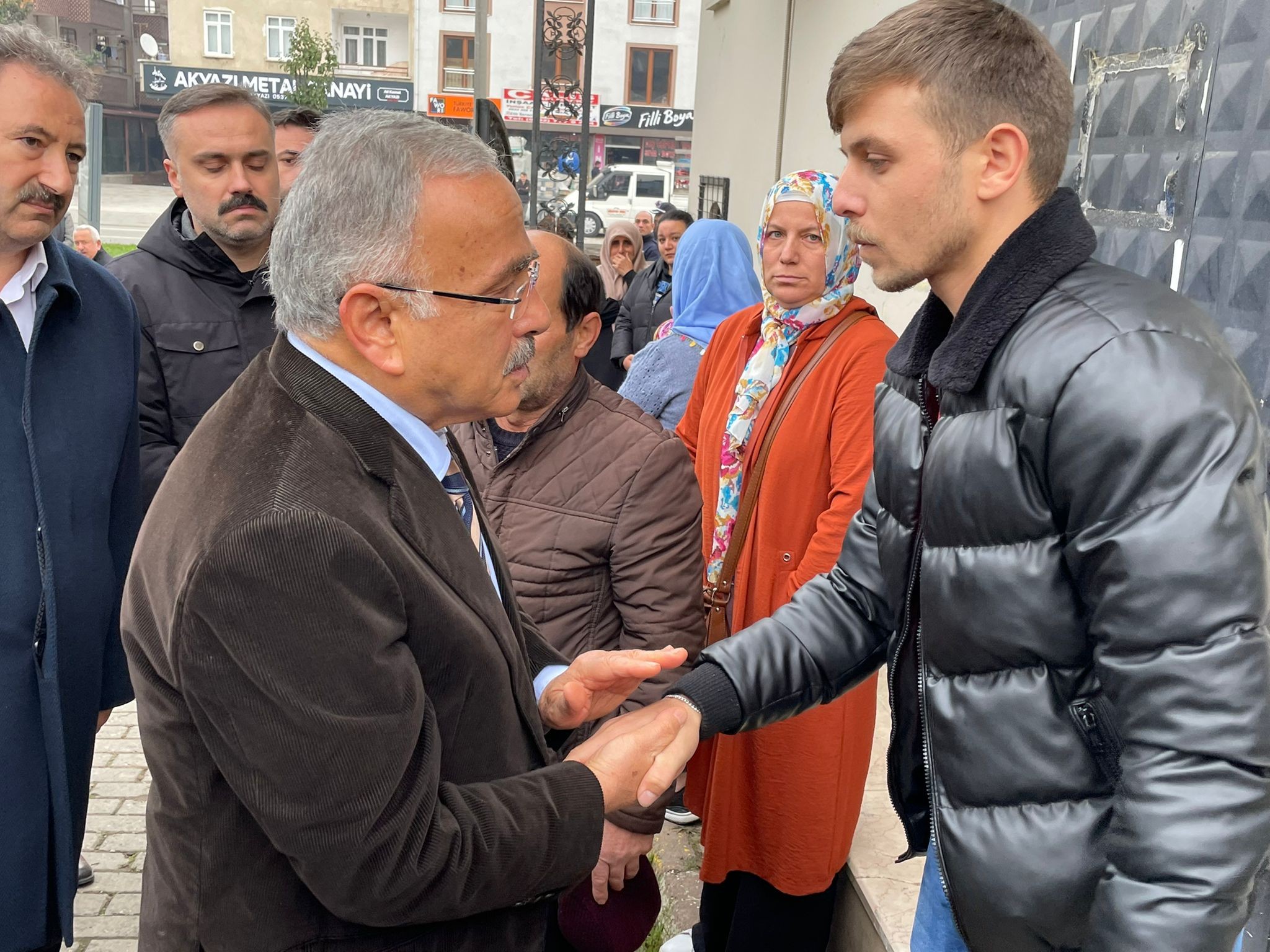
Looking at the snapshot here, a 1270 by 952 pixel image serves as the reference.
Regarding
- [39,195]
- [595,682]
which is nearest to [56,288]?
[39,195]

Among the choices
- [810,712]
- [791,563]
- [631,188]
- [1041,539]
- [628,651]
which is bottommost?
[810,712]

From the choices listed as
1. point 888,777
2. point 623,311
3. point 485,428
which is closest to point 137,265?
point 485,428

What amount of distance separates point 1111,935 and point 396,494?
3.50ft

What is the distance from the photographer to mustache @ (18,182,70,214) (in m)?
2.45

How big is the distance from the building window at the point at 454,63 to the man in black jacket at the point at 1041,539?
43.0m

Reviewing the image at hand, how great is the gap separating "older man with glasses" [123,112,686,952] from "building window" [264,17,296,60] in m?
47.5

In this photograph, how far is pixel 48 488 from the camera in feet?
8.07

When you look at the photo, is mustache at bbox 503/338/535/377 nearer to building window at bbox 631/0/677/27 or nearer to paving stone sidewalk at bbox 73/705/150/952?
paving stone sidewalk at bbox 73/705/150/952

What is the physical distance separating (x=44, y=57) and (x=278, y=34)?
4718 cm

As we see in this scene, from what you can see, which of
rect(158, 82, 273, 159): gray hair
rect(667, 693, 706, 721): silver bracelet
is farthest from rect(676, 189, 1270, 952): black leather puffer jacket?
rect(158, 82, 273, 159): gray hair

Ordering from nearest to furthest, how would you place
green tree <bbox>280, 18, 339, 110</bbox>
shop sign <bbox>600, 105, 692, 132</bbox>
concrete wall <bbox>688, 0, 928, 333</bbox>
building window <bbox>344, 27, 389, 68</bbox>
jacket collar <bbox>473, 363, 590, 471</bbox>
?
jacket collar <bbox>473, 363, 590, 471</bbox> < concrete wall <bbox>688, 0, 928, 333</bbox> < green tree <bbox>280, 18, 339, 110</bbox> < shop sign <bbox>600, 105, 692, 132</bbox> < building window <bbox>344, 27, 389, 68</bbox>

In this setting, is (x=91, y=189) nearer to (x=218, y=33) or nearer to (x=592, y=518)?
(x=592, y=518)

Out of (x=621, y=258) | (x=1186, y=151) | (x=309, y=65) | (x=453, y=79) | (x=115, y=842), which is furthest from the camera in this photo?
(x=453, y=79)

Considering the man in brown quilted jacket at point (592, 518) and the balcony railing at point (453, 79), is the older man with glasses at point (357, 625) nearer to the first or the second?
the man in brown quilted jacket at point (592, 518)
